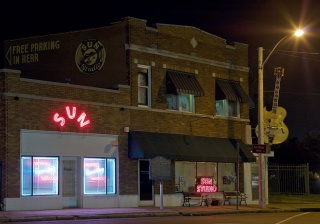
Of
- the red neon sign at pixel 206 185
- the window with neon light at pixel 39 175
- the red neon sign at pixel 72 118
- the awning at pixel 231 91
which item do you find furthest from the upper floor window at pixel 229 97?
the window with neon light at pixel 39 175

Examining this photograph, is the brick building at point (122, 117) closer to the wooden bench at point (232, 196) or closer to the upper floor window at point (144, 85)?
the upper floor window at point (144, 85)

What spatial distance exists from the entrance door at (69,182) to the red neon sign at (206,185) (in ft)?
25.6

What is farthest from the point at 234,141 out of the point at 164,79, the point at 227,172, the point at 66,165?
the point at 66,165

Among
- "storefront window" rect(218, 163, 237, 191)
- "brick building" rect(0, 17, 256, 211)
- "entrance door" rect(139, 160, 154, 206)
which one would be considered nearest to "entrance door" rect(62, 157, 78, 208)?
"brick building" rect(0, 17, 256, 211)

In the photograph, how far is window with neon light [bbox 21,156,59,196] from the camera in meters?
25.2

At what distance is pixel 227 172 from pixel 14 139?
14.4 meters

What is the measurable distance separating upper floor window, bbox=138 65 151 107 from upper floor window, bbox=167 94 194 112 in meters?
1.61

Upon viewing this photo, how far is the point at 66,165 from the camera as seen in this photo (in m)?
27.2

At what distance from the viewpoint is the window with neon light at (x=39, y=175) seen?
2522 centimetres

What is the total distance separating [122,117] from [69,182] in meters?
4.09

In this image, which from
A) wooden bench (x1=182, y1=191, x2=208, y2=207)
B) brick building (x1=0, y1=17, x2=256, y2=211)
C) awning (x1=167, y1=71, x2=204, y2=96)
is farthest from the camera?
wooden bench (x1=182, y1=191, x2=208, y2=207)

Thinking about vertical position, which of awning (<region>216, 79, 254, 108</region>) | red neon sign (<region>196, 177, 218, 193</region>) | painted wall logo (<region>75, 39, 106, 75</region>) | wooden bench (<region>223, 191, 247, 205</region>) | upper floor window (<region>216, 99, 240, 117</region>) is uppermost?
painted wall logo (<region>75, 39, 106, 75</region>)

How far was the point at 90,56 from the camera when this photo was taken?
103ft

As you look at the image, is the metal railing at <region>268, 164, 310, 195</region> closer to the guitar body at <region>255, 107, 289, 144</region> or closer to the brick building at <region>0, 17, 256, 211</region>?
the brick building at <region>0, 17, 256, 211</region>
